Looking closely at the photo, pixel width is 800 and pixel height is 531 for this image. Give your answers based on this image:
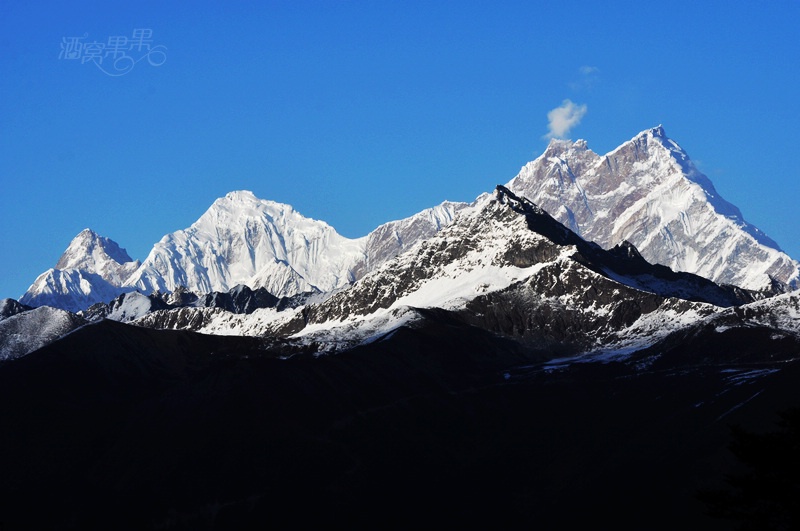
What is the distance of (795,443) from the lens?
80.6 metres

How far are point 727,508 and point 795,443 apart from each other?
16.2 feet

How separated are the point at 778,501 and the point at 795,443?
320 centimetres

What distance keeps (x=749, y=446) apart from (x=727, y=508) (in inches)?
138

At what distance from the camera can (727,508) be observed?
268 ft

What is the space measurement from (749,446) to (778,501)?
321 centimetres

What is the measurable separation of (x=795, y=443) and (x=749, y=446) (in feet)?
7.69

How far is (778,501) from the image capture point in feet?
266

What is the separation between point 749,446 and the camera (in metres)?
81.2
